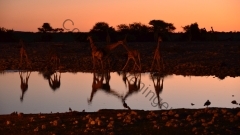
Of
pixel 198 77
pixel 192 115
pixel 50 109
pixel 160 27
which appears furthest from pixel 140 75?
pixel 160 27

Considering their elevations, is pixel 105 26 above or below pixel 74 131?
above

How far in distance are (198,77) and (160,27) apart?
35.7 m

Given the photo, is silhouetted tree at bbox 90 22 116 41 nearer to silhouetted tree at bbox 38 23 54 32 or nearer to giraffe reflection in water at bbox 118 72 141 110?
silhouetted tree at bbox 38 23 54 32

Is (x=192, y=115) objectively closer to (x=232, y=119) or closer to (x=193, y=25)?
(x=232, y=119)

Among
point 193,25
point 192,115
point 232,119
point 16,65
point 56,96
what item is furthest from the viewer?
point 193,25

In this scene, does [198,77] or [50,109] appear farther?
[198,77]

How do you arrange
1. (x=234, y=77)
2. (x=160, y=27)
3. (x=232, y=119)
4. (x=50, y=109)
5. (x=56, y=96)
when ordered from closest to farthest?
(x=232, y=119), (x=50, y=109), (x=56, y=96), (x=234, y=77), (x=160, y=27)

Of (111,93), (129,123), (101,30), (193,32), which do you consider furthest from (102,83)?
(193,32)

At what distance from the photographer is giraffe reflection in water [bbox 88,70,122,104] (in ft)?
44.4

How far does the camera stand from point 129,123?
23.9 ft

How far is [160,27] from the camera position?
5272 centimetres

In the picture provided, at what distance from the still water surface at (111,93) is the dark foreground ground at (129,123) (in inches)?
90.0

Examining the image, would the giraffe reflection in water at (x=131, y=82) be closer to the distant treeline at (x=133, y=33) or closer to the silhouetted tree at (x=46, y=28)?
the distant treeline at (x=133, y=33)

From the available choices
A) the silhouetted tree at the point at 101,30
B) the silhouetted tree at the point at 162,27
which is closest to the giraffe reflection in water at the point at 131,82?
the silhouetted tree at the point at 101,30
